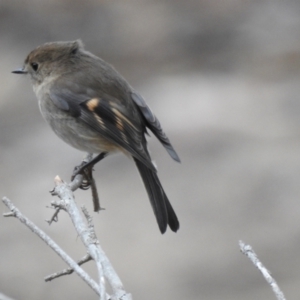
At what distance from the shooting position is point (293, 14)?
11344 mm

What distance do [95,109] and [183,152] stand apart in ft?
15.8

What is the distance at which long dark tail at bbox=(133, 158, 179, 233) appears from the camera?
3.88 metres

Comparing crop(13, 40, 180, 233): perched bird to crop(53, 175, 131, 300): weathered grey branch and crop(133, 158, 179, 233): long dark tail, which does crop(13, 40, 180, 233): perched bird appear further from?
crop(53, 175, 131, 300): weathered grey branch

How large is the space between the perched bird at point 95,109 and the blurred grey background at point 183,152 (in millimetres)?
2895

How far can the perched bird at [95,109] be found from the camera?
4.04 m

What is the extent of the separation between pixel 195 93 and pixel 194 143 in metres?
1.35

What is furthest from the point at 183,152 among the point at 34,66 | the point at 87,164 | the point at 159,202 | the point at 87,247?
the point at 87,247

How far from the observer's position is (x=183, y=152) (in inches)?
351

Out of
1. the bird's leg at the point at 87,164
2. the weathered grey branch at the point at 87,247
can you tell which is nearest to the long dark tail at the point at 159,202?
the bird's leg at the point at 87,164

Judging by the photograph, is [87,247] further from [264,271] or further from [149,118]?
[149,118]

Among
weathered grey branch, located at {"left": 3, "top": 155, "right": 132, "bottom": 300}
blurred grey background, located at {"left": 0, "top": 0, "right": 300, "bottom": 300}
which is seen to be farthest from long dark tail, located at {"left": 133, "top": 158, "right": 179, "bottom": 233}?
blurred grey background, located at {"left": 0, "top": 0, "right": 300, "bottom": 300}

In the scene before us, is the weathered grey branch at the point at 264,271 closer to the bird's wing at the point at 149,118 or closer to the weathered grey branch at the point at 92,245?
the weathered grey branch at the point at 92,245

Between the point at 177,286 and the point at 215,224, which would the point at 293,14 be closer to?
the point at 215,224

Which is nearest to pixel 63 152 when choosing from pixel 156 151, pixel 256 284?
pixel 156 151
